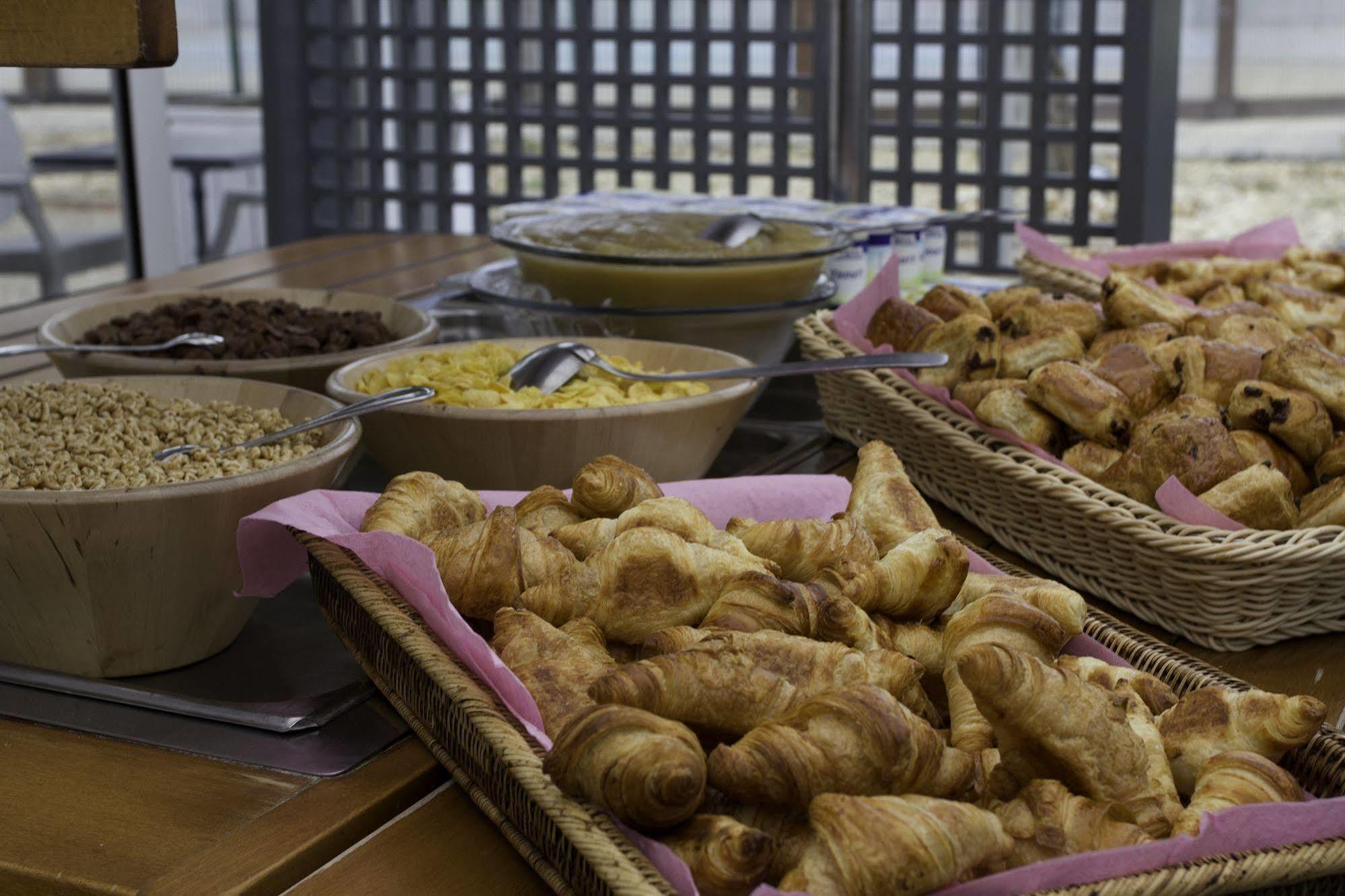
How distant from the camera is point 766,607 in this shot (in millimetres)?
774

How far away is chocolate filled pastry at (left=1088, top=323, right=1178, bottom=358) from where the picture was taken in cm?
135

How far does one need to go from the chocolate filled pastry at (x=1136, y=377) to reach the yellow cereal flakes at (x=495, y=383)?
1.18ft

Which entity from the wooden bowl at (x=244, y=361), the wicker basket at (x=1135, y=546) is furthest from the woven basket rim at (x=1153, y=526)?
the wooden bowl at (x=244, y=361)

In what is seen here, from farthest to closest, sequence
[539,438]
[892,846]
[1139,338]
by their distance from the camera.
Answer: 1. [1139,338]
2. [539,438]
3. [892,846]

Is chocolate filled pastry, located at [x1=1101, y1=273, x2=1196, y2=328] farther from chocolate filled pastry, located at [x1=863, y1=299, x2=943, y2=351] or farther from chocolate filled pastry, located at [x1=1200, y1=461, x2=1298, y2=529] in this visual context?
chocolate filled pastry, located at [x1=1200, y1=461, x2=1298, y2=529]

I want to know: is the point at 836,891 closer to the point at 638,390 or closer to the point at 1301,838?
the point at 1301,838

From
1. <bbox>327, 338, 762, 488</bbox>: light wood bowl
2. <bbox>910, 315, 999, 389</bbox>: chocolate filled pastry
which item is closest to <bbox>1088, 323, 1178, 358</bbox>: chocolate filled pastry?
<bbox>910, 315, 999, 389</bbox>: chocolate filled pastry

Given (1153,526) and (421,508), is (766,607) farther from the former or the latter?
(1153,526)

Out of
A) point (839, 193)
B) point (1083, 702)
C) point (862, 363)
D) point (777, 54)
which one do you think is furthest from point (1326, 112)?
point (1083, 702)

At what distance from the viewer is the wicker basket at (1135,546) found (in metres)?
0.99

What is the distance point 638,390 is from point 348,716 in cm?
51

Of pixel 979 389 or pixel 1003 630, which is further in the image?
pixel 979 389

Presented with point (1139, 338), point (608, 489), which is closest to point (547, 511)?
point (608, 489)

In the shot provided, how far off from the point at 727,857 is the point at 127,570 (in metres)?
0.47
